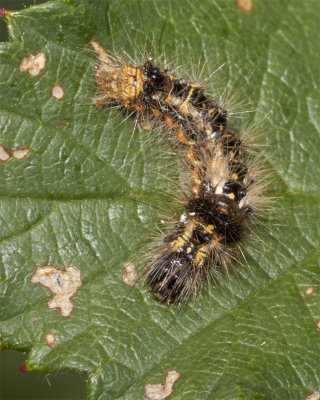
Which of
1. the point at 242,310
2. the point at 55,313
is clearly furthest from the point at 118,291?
the point at 242,310

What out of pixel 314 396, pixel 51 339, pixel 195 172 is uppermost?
pixel 195 172

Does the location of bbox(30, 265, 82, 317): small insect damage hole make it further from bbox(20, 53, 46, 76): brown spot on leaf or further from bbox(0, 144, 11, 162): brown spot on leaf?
bbox(20, 53, 46, 76): brown spot on leaf

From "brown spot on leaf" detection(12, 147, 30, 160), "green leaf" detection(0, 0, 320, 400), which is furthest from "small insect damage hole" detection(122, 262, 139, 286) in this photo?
"brown spot on leaf" detection(12, 147, 30, 160)

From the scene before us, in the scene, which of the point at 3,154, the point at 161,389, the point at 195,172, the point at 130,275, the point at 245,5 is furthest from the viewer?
the point at 245,5

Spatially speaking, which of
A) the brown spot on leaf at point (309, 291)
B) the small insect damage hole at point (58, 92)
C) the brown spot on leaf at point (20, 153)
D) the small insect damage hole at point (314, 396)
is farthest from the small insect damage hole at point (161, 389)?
the small insect damage hole at point (58, 92)

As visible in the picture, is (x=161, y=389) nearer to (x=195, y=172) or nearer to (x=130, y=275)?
(x=130, y=275)

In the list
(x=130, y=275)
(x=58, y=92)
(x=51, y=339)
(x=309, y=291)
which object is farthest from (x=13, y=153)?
(x=309, y=291)

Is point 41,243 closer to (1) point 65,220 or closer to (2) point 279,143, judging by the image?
(1) point 65,220
